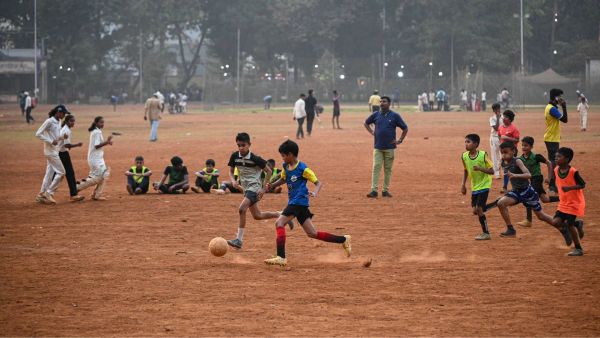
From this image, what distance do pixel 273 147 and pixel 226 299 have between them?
77.6 feet

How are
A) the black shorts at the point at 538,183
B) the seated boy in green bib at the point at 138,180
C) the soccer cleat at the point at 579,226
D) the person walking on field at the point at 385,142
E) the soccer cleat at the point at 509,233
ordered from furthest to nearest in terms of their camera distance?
the seated boy in green bib at the point at 138,180 → the person walking on field at the point at 385,142 → the black shorts at the point at 538,183 → the soccer cleat at the point at 509,233 → the soccer cleat at the point at 579,226

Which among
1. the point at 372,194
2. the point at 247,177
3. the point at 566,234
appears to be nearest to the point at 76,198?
the point at 372,194

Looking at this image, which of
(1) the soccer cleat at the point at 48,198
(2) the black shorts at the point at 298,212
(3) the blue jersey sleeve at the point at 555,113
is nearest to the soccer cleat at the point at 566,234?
(2) the black shorts at the point at 298,212

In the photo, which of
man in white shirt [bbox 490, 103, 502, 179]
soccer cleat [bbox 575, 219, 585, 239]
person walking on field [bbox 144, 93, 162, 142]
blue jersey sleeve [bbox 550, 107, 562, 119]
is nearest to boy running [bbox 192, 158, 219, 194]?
man in white shirt [bbox 490, 103, 502, 179]

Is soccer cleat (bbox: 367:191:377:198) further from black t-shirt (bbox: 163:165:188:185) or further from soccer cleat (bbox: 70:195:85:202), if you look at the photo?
soccer cleat (bbox: 70:195:85:202)

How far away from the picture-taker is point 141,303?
9438 millimetres

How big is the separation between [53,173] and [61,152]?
45 cm

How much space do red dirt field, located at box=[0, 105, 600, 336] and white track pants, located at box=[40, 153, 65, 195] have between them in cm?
38

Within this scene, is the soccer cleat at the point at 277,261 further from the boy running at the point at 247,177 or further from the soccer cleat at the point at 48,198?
the soccer cleat at the point at 48,198

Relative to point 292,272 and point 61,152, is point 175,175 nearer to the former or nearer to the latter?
point 61,152

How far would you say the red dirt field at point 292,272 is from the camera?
8.61 metres

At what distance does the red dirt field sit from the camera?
28.2ft

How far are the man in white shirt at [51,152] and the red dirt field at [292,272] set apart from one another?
0.35 metres

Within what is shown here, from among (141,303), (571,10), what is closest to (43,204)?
(141,303)
